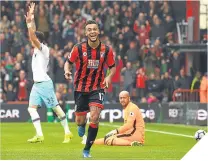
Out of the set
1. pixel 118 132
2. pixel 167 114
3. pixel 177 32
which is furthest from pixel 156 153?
pixel 177 32

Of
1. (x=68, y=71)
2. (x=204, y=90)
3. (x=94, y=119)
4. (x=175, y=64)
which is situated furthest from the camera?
(x=175, y=64)

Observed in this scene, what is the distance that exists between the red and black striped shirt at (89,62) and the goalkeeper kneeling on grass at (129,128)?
285 centimetres

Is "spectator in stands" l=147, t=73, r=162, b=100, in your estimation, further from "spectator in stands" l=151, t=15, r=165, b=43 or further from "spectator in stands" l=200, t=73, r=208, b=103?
"spectator in stands" l=151, t=15, r=165, b=43

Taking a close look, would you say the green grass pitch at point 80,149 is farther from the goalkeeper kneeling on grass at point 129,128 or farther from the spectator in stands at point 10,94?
the spectator in stands at point 10,94

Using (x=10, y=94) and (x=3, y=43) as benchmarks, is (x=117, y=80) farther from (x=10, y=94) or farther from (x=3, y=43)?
(x=3, y=43)

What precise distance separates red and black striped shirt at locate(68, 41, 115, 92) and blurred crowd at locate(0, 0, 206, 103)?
1725 cm

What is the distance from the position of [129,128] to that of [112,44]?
58.7 feet

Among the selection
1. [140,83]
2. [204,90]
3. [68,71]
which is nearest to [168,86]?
[140,83]

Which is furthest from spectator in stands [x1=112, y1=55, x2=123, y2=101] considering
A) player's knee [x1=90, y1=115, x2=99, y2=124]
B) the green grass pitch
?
player's knee [x1=90, y1=115, x2=99, y2=124]

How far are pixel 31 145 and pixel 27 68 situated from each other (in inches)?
630

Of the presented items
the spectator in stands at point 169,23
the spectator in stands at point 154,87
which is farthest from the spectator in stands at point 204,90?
the spectator in stands at point 169,23

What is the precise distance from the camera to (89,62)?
1547 centimetres

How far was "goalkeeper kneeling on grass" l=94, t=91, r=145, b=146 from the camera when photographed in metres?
18.3

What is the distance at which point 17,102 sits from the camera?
33.2 m
